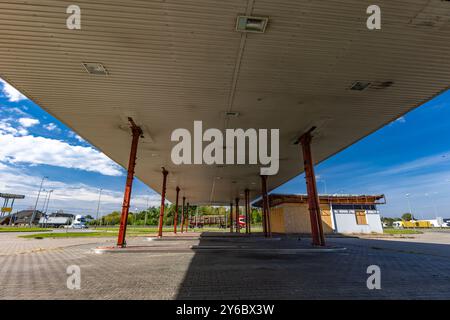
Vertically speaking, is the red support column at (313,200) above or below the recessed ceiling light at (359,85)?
below

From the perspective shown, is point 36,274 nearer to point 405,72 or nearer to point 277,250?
point 277,250

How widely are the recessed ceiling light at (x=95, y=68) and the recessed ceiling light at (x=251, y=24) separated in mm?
4567

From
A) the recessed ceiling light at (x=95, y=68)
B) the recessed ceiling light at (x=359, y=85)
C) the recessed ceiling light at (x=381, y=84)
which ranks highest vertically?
the recessed ceiling light at (x=359, y=85)

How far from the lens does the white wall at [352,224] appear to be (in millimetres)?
32844

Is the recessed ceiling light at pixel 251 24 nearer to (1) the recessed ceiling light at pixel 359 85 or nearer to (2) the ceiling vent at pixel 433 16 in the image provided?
(2) the ceiling vent at pixel 433 16

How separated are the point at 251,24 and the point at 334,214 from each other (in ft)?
111

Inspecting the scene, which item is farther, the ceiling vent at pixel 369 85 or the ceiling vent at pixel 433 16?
the ceiling vent at pixel 369 85

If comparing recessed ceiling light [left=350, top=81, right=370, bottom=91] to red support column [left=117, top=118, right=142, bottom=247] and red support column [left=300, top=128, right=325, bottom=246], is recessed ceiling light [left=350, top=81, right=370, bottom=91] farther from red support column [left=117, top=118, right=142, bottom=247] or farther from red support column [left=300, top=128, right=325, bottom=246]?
red support column [left=117, top=118, right=142, bottom=247]

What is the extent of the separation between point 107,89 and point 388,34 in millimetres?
9178

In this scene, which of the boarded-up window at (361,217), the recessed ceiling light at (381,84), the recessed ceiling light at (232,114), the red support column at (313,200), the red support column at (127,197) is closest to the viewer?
the recessed ceiling light at (381,84)

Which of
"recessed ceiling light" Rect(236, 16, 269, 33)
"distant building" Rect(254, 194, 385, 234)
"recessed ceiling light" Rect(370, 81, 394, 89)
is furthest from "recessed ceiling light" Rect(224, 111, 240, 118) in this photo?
"distant building" Rect(254, 194, 385, 234)

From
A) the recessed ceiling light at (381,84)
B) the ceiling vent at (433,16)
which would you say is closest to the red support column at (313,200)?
the recessed ceiling light at (381,84)

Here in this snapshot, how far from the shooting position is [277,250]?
1004 cm

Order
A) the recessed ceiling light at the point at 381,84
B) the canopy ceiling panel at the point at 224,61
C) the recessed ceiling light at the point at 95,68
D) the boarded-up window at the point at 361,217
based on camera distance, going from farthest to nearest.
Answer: the boarded-up window at the point at 361,217 → the recessed ceiling light at the point at 381,84 → the recessed ceiling light at the point at 95,68 → the canopy ceiling panel at the point at 224,61
